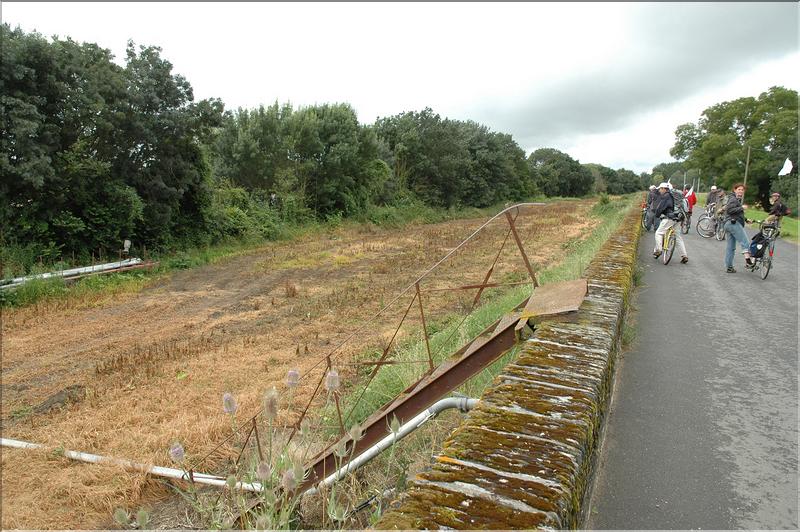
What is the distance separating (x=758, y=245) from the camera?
31.7 ft

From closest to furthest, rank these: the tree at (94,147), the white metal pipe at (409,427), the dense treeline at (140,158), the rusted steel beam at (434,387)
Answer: the white metal pipe at (409,427) → the rusted steel beam at (434,387) → the tree at (94,147) → the dense treeline at (140,158)

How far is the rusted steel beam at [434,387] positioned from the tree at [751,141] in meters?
41.6

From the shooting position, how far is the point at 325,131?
2745 cm

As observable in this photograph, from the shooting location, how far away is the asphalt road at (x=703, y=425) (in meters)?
2.40

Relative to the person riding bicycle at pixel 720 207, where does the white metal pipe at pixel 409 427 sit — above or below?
below

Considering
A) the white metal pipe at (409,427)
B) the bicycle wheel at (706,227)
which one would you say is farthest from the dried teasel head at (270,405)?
the bicycle wheel at (706,227)

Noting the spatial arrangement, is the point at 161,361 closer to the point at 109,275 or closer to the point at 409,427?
the point at 409,427

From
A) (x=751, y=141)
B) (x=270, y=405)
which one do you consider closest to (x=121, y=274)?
(x=270, y=405)

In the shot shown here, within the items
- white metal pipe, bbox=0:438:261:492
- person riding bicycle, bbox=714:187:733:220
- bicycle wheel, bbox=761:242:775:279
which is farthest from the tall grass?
person riding bicycle, bbox=714:187:733:220

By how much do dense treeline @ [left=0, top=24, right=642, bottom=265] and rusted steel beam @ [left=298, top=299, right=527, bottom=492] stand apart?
1159cm

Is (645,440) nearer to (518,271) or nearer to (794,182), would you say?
(518,271)

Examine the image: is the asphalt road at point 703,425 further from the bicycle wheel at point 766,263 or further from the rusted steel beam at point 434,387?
the bicycle wheel at point 766,263

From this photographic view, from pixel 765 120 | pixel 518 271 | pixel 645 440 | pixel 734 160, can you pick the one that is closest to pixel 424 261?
pixel 518 271

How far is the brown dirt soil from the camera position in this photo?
4.30 meters
